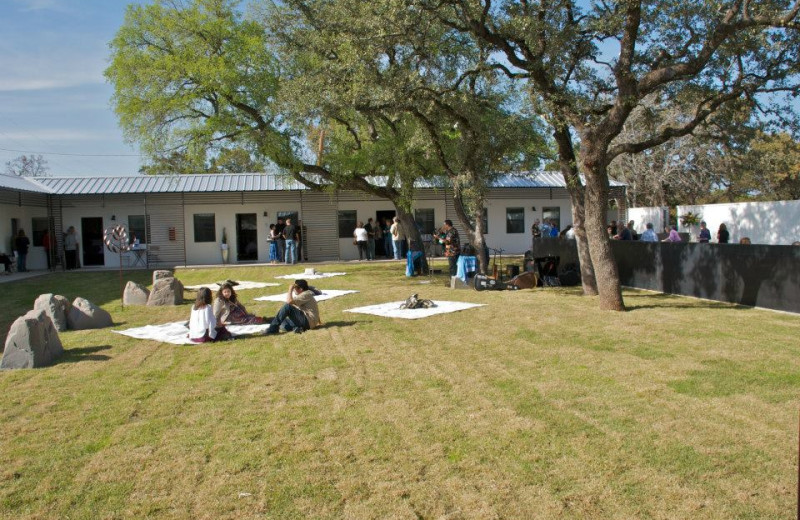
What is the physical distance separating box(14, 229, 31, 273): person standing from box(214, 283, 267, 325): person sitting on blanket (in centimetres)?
1711

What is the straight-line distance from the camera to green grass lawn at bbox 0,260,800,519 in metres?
4.09

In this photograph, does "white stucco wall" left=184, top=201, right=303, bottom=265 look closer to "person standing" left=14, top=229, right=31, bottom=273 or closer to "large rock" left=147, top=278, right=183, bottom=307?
"person standing" left=14, top=229, right=31, bottom=273

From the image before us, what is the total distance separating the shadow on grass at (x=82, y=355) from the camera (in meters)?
8.43

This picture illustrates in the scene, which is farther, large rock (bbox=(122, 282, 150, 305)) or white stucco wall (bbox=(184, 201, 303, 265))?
white stucco wall (bbox=(184, 201, 303, 265))

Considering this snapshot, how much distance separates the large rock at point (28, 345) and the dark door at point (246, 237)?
66.6 ft

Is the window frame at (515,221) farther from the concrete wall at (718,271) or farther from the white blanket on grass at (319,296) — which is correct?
the white blanket on grass at (319,296)

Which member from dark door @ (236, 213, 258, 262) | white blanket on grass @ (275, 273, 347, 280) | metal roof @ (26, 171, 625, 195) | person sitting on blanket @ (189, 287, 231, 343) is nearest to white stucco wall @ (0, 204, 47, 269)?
metal roof @ (26, 171, 625, 195)

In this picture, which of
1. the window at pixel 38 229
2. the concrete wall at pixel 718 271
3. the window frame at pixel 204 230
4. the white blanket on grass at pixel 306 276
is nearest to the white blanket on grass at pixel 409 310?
the concrete wall at pixel 718 271

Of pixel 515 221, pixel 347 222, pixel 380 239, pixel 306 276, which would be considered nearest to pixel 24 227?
pixel 347 222

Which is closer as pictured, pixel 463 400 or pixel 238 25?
pixel 463 400

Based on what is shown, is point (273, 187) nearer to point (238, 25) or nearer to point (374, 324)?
point (238, 25)

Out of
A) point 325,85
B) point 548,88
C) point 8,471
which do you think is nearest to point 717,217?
point 548,88

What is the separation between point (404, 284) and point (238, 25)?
851 cm

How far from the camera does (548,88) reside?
40.1ft
